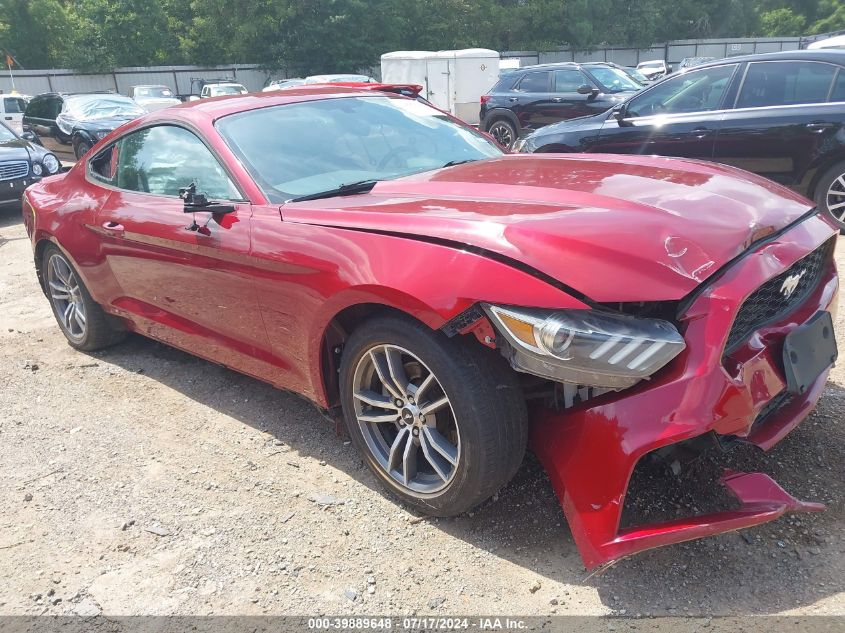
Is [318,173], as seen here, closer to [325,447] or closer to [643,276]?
[325,447]

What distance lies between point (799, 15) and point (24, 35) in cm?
5691

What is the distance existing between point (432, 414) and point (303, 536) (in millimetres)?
726

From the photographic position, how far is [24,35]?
37.3m

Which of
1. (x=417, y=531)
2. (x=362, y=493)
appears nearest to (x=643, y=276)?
(x=417, y=531)

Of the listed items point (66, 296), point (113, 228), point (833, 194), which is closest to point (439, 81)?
point (833, 194)

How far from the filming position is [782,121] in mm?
6320

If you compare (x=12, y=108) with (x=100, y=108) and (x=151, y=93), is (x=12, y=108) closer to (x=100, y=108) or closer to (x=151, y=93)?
(x=151, y=93)

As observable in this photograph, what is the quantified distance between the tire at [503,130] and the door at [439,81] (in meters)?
7.58

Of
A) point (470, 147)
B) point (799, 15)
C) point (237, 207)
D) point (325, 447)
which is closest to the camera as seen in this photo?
point (237, 207)

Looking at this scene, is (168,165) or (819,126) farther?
(819,126)

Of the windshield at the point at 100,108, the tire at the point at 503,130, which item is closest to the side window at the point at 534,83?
the tire at the point at 503,130

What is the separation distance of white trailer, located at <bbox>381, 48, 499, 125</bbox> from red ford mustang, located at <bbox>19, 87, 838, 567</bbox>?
17.8 meters

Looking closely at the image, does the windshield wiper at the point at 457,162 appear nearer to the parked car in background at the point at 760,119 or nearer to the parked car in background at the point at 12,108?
the parked car in background at the point at 760,119

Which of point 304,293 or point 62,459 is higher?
point 304,293
